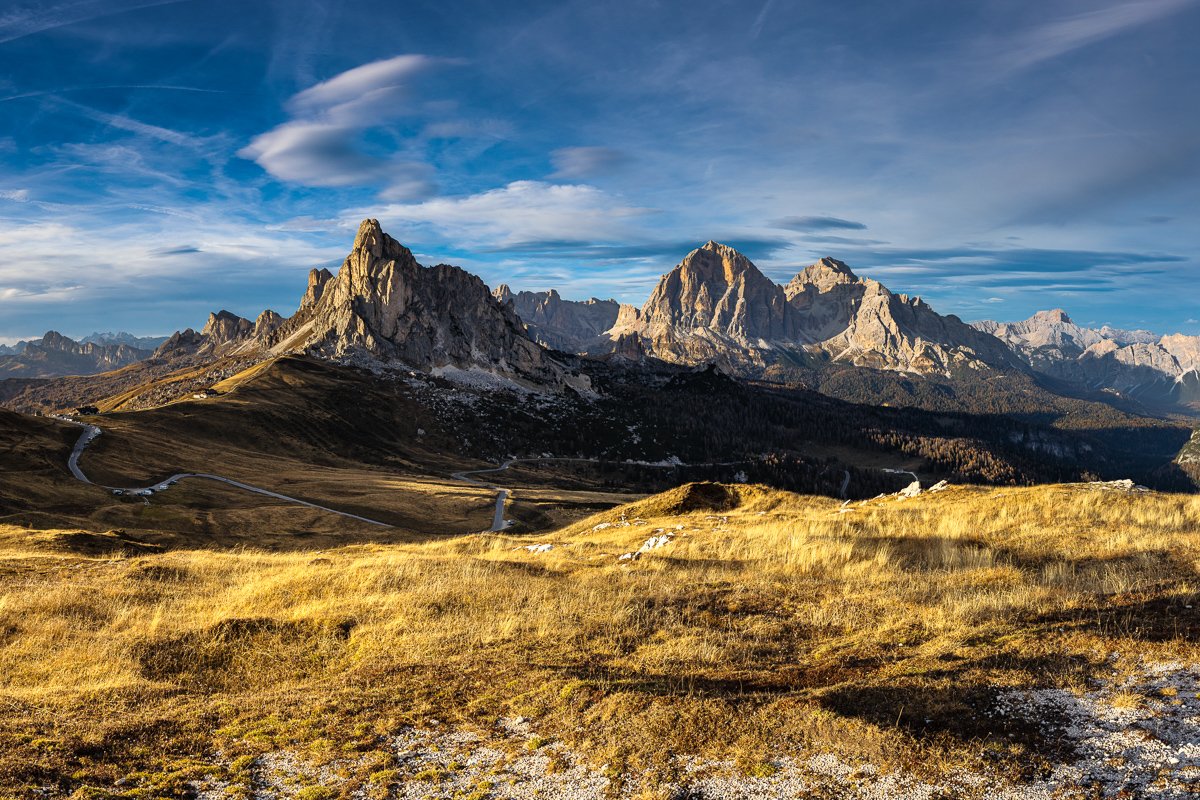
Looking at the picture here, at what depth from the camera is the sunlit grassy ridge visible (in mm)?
8281

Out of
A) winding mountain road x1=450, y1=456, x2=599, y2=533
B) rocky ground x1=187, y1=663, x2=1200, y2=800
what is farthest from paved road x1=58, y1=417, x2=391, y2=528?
rocky ground x1=187, y1=663, x2=1200, y2=800

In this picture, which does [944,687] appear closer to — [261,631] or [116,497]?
[261,631]

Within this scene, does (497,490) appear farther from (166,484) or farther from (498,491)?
(166,484)

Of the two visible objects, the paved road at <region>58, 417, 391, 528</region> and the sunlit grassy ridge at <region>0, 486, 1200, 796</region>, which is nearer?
the sunlit grassy ridge at <region>0, 486, 1200, 796</region>

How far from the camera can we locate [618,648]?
12.1 metres

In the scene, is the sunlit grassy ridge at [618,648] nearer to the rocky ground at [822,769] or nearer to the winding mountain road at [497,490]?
the rocky ground at [822,769]

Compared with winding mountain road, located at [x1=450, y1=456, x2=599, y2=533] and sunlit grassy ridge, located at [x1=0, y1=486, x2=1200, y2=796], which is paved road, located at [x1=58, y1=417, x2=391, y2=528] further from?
sunlit grassy ridge, located at [x1=0, y1=486, x2=1200, y2=796]

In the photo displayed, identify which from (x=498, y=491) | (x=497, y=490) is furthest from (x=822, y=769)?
(x=497, y=490)

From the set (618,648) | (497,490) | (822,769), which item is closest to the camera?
(822,769)

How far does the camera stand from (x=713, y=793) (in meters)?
7.07

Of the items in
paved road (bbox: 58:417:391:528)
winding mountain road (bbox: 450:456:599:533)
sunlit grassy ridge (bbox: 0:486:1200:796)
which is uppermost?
sunlit grassy ridge (bbox: 0:486:1200:796)

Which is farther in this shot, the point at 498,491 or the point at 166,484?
the point at 498,491

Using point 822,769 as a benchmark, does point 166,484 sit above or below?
below

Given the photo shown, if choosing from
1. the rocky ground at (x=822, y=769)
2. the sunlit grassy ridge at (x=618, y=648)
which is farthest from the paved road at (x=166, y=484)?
the rocky ground at (x=822, y=769)
